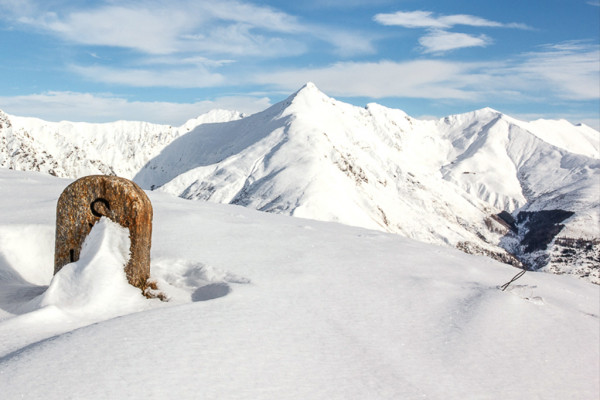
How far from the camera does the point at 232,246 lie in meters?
13.3

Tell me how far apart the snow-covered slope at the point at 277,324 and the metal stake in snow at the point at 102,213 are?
293mm

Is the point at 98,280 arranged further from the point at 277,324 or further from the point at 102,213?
the point at 277,324

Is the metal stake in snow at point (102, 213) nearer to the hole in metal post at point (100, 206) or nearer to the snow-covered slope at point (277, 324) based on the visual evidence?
the hole in metal post at point (100, 206)

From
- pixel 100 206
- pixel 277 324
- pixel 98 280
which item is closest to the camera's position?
pixel 277 324

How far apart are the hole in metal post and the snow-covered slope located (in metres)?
0.40

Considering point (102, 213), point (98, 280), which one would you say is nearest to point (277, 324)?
point (98, 280)

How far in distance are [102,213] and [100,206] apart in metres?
0.16

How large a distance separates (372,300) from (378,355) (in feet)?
7.69

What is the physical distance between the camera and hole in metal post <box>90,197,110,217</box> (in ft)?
32.9

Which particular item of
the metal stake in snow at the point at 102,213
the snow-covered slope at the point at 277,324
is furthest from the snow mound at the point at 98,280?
the metal stake in snow at the point at 102,213

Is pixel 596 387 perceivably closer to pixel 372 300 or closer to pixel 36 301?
pixel 372 300

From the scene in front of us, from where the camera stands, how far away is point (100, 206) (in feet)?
33.0

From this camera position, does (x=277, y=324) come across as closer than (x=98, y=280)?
Yes

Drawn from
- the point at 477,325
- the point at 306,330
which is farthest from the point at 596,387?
the point at 306,330
